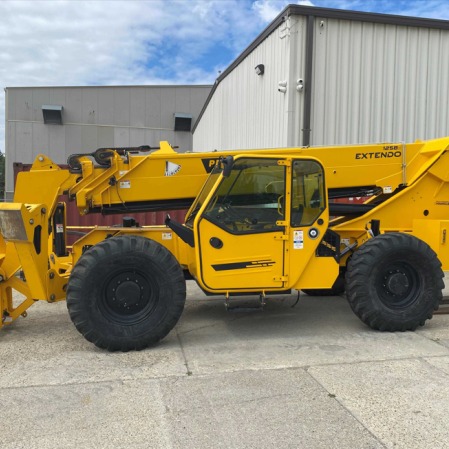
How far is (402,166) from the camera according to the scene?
20.1ft

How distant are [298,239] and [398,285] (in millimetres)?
1404

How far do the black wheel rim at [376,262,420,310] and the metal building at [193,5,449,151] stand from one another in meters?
4.23

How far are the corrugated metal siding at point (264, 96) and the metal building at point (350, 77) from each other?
2 cm

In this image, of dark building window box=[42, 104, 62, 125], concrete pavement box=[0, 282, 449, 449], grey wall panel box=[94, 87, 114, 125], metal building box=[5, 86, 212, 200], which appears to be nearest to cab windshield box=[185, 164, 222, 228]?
concrete pavement box=[0, 282, 449, 449]

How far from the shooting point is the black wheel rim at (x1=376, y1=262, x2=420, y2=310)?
5.57 m

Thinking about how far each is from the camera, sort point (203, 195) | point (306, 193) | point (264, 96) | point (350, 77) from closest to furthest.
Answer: point (306, 193) < point (203, 195) < point (350, 77) < point (264, 96)

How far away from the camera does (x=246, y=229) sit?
5.19 meters

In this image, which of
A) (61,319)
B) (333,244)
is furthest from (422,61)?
(61,319)

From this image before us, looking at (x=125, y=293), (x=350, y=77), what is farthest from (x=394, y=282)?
(x=350, y=77)

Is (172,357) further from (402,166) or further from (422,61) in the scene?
(422,61)

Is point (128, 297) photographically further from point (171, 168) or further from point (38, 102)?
point (38, 102)

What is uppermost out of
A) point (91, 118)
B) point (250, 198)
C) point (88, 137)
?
point (91, 118)

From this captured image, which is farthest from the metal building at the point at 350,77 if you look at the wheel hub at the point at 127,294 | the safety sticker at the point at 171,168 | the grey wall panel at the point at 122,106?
the grey wall panel at the point at 122,106

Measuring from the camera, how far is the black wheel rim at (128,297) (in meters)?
4.95
